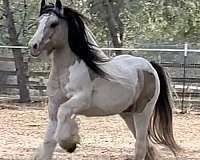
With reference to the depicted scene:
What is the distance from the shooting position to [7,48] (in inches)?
498

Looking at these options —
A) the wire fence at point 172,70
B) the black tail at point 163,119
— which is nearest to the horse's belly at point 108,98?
the black tail at point 163,119

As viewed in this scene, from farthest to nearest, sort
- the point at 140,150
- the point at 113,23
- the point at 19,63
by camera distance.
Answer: the point at 113,23, the point at 19,63, the point at 140,150

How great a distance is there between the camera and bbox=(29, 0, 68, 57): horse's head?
4102 millimetres

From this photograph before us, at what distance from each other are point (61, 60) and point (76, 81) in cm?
26

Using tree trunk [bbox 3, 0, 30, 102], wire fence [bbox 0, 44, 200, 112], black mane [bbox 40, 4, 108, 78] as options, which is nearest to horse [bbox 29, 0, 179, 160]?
black mane [bbox 40, 4, 108, 78]

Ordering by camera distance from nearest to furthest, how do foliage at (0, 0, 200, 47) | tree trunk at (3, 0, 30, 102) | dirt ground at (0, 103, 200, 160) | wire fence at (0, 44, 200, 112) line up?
dirt ground at (0, 103, 200, 160) → wire fence at (0, 44, 200, 112) → tree trunk at (3, 0, 30, 102) → foliage at (0, 0, 200, 47)

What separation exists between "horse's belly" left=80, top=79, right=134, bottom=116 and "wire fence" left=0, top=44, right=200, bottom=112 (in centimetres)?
674

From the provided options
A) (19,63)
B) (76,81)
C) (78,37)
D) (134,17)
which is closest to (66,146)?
(76,81)

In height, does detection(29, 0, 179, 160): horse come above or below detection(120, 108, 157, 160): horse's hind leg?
above

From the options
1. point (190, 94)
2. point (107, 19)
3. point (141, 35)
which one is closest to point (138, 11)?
point (107, 19)

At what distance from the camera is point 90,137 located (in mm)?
7094

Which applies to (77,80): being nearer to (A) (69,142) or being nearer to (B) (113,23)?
(A) (69,142)

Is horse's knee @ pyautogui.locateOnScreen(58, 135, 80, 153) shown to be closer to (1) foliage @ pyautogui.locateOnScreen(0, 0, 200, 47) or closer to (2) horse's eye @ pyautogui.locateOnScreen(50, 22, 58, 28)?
(2) horse's eye @ pyautogui.locateOnScreen(50, 22, 58, 28)

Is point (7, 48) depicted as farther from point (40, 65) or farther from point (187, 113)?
point (187, 113)
